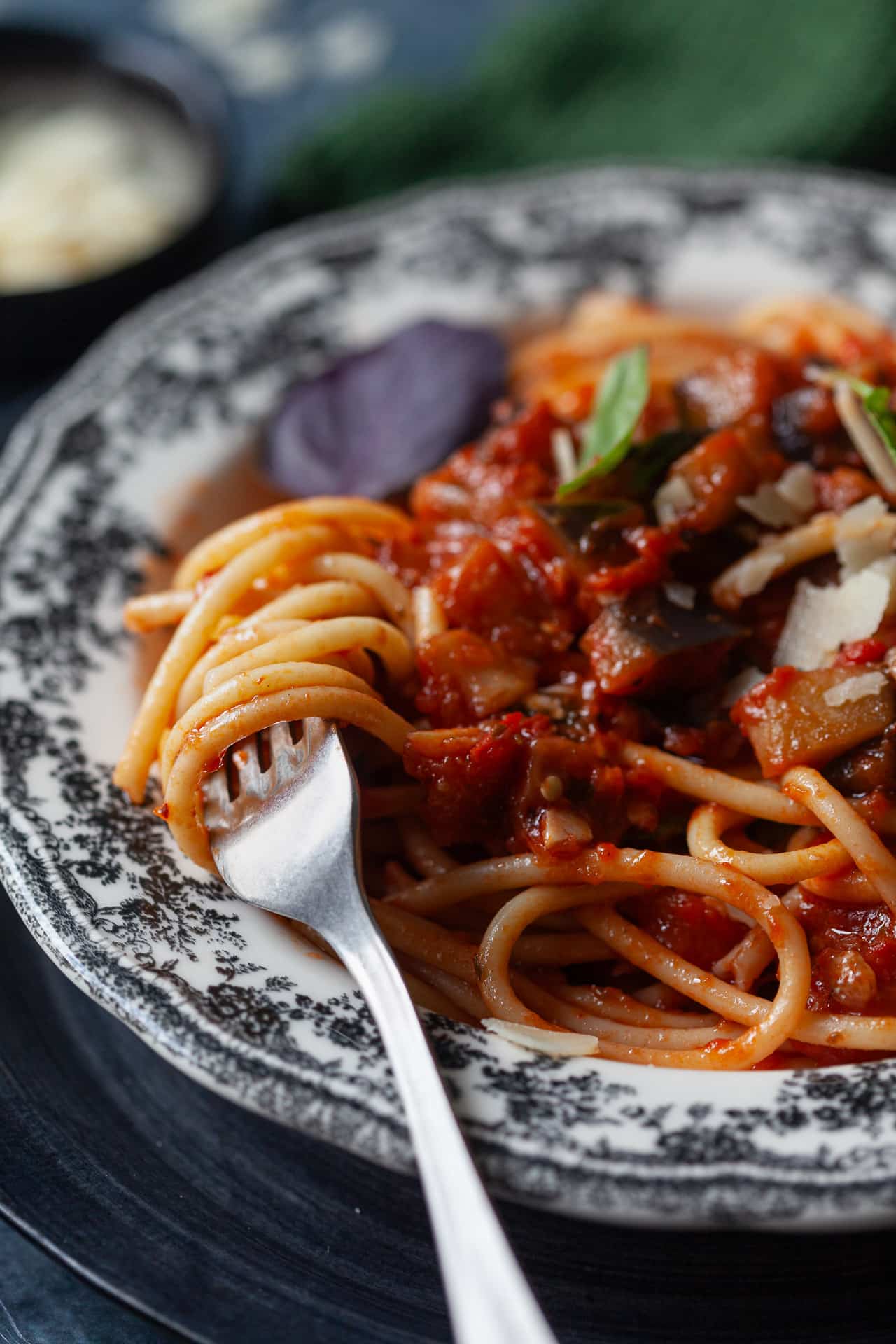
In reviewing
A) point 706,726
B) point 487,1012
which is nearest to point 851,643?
point 706,726

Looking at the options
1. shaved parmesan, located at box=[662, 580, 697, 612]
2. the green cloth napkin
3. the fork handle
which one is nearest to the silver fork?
the fork handle

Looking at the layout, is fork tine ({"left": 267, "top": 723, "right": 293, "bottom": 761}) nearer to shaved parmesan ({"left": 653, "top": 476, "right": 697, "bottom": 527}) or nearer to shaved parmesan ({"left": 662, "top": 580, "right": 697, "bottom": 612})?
shaved parmesan ({"left": 662, "top": 580, "right": 697, "bottom": 612})

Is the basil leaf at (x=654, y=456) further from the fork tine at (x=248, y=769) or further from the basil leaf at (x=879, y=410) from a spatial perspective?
the fork tine at (x=248, y=769)

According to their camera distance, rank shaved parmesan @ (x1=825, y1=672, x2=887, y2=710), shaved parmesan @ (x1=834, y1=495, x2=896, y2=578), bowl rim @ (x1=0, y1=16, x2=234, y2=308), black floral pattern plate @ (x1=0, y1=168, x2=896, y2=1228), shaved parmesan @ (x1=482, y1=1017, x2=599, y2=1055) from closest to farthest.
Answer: black floral pattern plate @ (x1=0, y1=168, x2=896, y2=1228)
shaved parmesan @ (x1=482, y1=1017, x2=599, y2=1055)
shaved parmesan @ (x1=825, y1=672, x2=887, y2=710)
shaved parmesan @ (x1=834, y1=495, x2=896, y2=578)
bowl rim @ (x1=0, y1=16, x2=234, y2=308)

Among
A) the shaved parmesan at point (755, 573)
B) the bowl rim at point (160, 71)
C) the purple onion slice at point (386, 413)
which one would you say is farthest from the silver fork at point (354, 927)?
the bowl rim at point (160, 71)

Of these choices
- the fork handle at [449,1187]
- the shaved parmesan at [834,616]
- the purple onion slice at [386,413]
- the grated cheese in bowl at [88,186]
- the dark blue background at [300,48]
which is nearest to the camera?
the fork handle at [449,1187]

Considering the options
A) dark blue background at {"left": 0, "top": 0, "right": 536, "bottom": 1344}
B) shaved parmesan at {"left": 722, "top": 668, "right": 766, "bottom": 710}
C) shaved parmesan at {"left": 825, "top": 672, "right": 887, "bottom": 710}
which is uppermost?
dark blue background at {"left": 0, "top": 0, "right": 536, "bottom": 1344}

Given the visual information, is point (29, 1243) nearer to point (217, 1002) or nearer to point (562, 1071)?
point (217, 1002)
